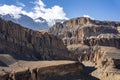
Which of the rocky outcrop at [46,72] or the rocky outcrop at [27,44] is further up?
the rocky outcrop at [27,44]

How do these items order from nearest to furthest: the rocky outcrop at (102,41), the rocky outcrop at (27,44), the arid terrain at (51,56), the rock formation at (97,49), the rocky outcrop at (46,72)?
the rocky outcrop at (46,72)
the arid terrain at (51,56)
the rocky outcrop at (27,44)
the rock formation at (97,49)
the rocky outcrop at (102,41)

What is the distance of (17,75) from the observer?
86.9 m

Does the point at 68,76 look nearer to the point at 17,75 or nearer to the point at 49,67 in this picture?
the point at 49,67

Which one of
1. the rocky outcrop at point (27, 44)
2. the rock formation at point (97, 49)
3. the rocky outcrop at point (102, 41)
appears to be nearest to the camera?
the rocky outcrop at point (27, 44)

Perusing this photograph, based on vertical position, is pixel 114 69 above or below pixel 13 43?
below

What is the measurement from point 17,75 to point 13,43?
35188mm

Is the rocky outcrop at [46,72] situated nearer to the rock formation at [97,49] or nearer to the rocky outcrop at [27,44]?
the rock formation at [97,49]

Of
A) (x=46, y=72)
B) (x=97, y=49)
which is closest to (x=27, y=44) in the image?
(x=46, y=72)

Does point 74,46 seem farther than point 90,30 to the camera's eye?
No

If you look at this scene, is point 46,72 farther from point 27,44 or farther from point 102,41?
point 102,41

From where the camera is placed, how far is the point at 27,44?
129 m

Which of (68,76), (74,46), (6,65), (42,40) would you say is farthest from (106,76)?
(74,46)

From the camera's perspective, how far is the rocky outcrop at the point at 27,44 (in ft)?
389

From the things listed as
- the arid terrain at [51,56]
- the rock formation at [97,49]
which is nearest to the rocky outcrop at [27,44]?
the arid terrain at [51,56]
